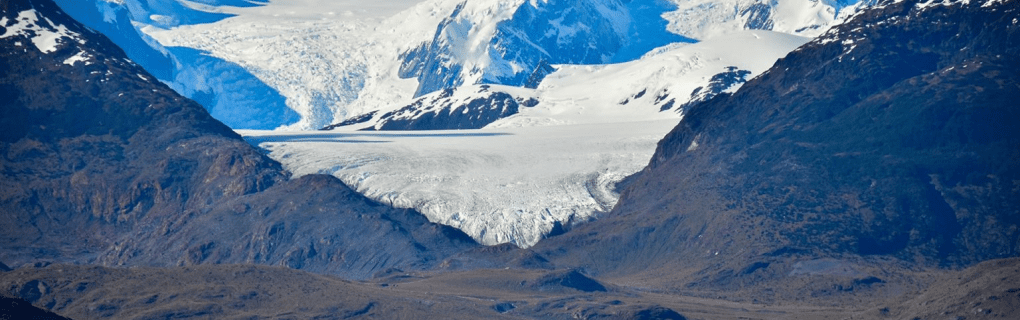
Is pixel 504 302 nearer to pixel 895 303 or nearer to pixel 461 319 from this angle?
pixel 461 319

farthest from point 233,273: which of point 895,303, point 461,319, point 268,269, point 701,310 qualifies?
point 895,303

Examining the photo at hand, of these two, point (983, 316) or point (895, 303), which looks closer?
point (983, 316)

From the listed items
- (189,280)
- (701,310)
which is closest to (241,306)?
(189,280)

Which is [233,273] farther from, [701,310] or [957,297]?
[957,297]

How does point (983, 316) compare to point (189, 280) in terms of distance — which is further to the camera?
point (189, 280)

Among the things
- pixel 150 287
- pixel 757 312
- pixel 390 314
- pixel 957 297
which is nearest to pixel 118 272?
pixel 150 287

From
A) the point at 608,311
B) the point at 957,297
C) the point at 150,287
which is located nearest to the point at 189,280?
the point at 150,287

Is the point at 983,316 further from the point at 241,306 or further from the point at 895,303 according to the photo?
the point at 241,306
